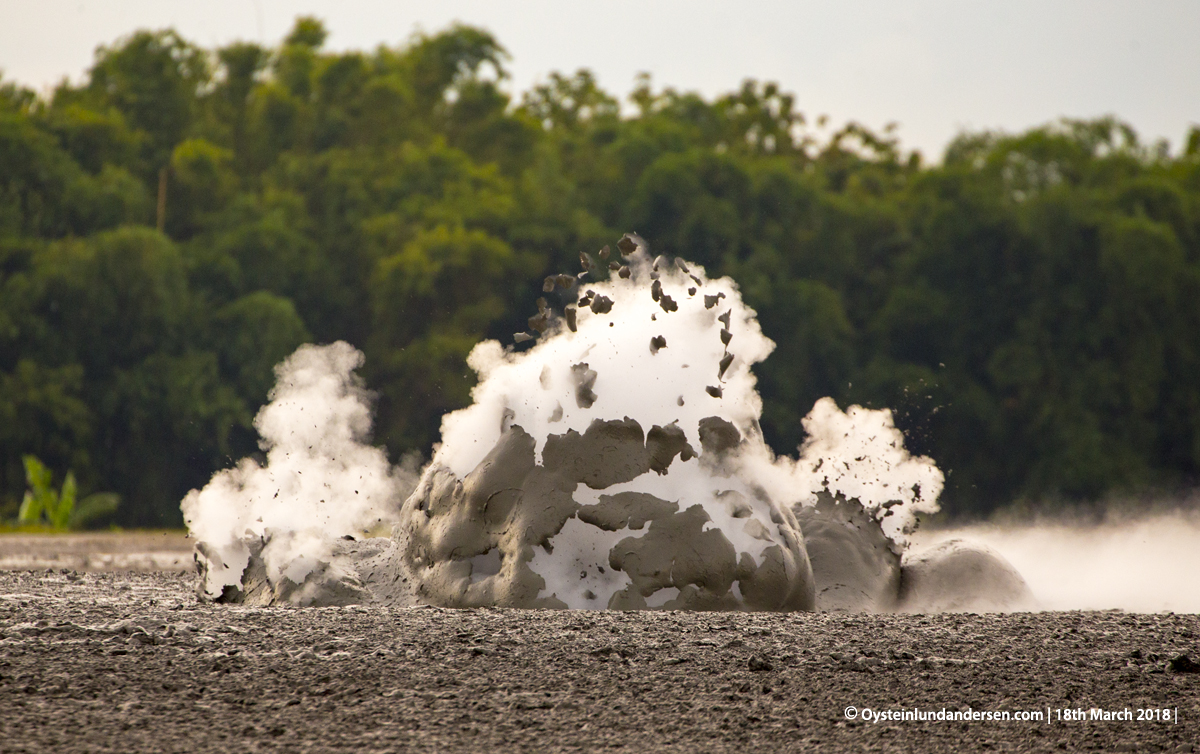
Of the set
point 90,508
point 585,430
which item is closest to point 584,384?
point 585,430

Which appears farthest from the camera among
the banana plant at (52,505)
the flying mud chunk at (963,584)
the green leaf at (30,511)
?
the green leaf at (30,511)

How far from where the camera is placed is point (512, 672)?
206 inches

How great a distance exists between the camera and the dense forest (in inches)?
1041

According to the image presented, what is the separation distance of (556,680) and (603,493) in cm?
248

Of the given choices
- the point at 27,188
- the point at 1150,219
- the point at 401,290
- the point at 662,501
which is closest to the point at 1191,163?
the point at 1150,219

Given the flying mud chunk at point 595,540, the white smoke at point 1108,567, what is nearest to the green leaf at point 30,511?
the white smoke at point 1108,567

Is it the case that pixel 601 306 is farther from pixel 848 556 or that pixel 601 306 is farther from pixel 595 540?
pixel 848 556

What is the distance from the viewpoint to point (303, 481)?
8.77m

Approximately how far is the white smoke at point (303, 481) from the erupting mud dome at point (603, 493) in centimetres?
2

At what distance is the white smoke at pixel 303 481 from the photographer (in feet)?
27.8

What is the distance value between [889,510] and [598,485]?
8.54 feet

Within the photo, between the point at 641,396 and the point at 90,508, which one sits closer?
the point at 641,396

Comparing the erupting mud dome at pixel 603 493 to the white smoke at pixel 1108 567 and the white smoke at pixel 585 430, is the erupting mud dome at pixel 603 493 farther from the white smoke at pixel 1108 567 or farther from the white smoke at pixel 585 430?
the white smoke at pixel 1108 567

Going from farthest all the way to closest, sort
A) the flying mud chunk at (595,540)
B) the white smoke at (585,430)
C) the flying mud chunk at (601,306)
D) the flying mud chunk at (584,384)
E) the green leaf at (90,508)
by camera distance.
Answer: the green leaf at (90,508) < the flying mud chunk at (601,306) < the flying mud chunk at (584,384) < the white smoke at (585,430) < the flying mud chunk at (595,540)
